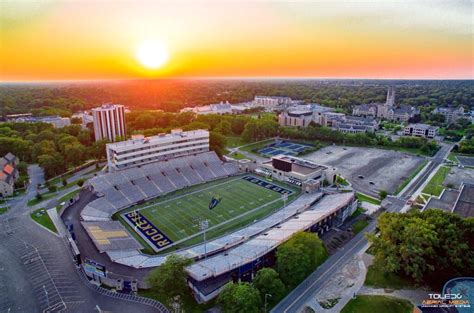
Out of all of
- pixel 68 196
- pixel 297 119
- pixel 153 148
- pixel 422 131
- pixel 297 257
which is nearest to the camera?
pixel 297 257

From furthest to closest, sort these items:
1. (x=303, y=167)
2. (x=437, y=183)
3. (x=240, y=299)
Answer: (x=437, y=183) < (x=303, y=167) < (x=240, y=299)

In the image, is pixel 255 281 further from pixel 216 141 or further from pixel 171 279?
pixel 216 141

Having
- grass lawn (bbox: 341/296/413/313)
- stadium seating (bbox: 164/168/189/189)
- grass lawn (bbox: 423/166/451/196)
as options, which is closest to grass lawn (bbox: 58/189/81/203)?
stadium seating (bbox: 164/168/189/189)

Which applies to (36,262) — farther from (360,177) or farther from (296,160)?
(360,177)

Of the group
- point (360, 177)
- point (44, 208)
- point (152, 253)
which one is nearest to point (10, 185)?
point (44, 208)

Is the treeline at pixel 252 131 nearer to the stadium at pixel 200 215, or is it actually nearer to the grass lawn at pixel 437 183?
the grass lawn at pixel 437 183

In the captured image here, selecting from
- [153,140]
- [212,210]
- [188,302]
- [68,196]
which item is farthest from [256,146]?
[188,302]
